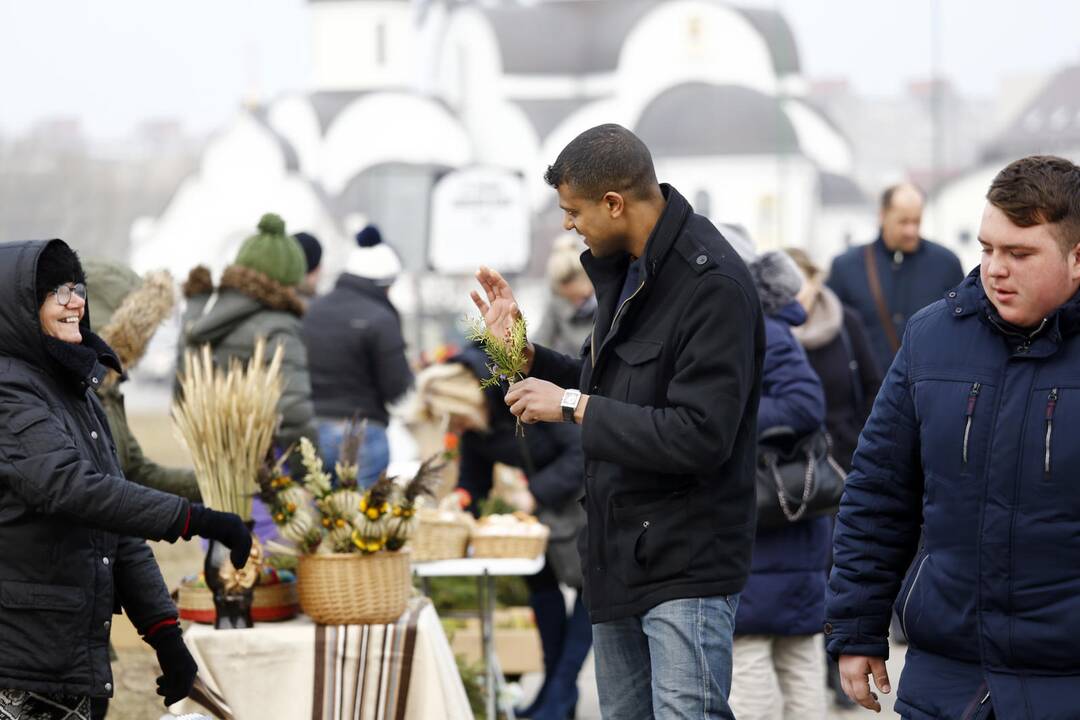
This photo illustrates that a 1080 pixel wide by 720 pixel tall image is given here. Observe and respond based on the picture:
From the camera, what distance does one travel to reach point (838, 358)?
652 cm

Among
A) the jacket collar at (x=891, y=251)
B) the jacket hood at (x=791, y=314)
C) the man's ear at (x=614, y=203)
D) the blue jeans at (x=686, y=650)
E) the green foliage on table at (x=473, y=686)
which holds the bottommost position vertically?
the green foliage on table at (x=473, y=686)

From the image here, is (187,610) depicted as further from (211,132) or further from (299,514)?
(211,132)

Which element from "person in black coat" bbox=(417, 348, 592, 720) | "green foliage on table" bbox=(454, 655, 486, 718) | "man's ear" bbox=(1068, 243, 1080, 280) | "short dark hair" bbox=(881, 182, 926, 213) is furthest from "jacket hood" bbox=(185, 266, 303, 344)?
"man's ear" bbox=(1068, 243, 1080, 280)

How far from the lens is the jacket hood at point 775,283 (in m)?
5.19

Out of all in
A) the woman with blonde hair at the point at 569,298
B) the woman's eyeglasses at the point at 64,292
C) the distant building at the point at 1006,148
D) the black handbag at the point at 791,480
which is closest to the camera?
the woman's eyeglasses at the point at 64,292

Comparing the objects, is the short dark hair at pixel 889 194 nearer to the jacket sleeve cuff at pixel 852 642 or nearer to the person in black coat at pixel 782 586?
the person in black coat at pixel 782 586

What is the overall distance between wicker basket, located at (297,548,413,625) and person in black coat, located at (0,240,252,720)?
864 millimetres

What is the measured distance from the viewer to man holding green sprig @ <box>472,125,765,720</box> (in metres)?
3.57

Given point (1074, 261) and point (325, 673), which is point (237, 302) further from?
point (1074, 261)

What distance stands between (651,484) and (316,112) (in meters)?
48.6

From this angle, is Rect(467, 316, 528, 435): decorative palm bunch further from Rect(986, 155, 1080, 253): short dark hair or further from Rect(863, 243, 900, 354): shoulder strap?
Rect(863, 243, 900, 354): shoulder strap

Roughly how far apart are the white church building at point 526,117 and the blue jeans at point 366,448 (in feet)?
107

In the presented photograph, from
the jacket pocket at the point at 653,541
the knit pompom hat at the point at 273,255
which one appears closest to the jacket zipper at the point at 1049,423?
the jacket pocket at the point at 653,541

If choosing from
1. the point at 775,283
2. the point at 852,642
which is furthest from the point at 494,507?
the point at 852,642
